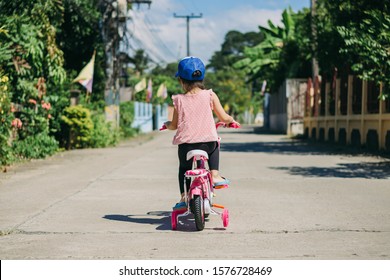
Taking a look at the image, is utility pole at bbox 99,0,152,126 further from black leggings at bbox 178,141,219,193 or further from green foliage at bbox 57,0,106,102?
black leggings at bbox 178,141,219,193

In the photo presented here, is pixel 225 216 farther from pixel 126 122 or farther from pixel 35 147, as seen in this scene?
pixel 126 122

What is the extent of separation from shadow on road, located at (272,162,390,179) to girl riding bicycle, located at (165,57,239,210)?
7.22 meters

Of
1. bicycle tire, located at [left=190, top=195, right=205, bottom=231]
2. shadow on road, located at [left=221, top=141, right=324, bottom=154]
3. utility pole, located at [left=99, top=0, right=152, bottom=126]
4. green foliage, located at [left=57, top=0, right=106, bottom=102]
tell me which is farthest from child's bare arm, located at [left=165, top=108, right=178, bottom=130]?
utility pole, located at [left=99, top=0, right=152, bottom=126]

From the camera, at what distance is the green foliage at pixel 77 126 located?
24469 mm

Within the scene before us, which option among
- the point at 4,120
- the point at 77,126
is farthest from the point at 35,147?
the point at 77,126

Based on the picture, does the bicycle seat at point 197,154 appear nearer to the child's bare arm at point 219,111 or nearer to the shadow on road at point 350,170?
the child's bare arm at point 219,111

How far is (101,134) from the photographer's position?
89.1 feet

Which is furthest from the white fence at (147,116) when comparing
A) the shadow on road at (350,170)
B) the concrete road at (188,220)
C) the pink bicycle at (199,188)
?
the pink bicycle at (199,188)

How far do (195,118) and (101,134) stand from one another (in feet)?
65.0

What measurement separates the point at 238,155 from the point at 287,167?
4.93 meters

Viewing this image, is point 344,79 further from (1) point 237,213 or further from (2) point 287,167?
(1) point 237,213

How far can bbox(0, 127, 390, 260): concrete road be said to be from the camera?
21.6ft

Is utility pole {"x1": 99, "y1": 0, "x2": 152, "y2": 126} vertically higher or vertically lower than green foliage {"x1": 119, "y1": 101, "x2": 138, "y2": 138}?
higher

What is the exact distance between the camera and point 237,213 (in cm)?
909
